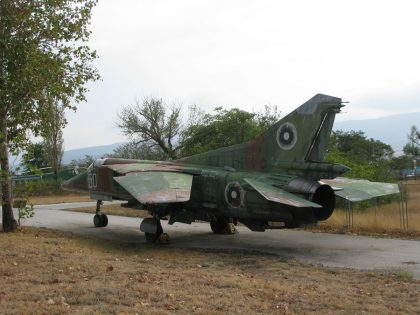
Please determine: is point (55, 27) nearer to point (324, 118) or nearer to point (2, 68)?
point (2, 68)

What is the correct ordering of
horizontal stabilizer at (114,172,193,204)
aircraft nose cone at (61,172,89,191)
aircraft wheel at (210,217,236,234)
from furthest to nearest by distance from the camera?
aircraft nose cone at (61,172,89,191) < aircraft wheel at (210,217,236,234) < horizontal stabilizer at (114,172,193,204)

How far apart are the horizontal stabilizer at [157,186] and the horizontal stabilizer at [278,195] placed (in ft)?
6.08

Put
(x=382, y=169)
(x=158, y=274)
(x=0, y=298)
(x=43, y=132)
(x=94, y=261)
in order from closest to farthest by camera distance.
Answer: (x=0, y=298) < (x=158, y=274) < (x=94, y=261) < (x=43, y=132) < (x=382, y=169)

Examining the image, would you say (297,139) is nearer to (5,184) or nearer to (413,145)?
(5,184)

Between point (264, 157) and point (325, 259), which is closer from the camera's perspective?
point (325, 259)

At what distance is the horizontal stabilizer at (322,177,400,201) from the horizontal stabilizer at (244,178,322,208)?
179 centimetres

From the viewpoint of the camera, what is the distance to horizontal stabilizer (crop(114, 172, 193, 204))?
40.2 feet

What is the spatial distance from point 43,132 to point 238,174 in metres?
7.08

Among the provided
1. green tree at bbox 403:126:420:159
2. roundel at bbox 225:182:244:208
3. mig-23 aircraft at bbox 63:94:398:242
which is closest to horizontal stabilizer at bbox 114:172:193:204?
mig-23 aircraft at bbox 63:94:398:242

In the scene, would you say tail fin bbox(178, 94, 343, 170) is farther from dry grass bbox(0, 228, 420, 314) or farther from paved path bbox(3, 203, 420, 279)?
dry grass bbox(0, 228, 420, 314)

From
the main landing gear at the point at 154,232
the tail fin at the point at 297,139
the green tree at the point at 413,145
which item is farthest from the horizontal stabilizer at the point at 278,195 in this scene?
the green tree at the point at 413,145

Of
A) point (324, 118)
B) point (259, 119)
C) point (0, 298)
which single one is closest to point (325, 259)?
point (324, 118)

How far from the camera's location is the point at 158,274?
8875 millimetres

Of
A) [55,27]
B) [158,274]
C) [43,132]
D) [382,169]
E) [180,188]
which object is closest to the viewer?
[158,274]
